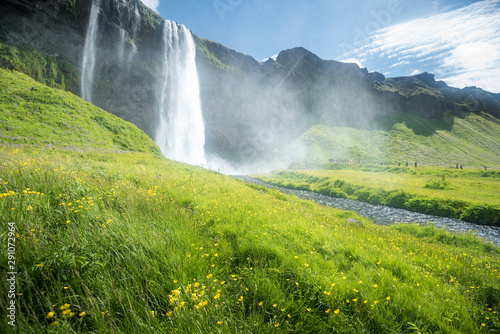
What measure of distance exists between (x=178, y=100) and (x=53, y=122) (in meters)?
46.9

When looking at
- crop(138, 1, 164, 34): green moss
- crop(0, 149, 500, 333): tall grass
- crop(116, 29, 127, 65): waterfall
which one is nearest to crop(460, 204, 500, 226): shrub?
crop(0, 149, 500, 333): tall grass

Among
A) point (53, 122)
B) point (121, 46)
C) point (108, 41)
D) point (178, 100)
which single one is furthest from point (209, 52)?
point (53, 122)

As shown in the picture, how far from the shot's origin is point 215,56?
92.7 m

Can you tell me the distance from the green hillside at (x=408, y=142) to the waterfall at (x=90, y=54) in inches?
2751

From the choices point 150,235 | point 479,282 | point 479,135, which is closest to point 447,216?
point 479,282

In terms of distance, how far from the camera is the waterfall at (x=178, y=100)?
60344mm

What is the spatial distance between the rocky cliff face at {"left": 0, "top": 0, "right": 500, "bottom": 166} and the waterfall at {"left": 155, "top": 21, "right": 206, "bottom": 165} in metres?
A: 3.20

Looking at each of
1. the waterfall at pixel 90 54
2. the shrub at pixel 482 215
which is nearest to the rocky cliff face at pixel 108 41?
the waterfall at pixel 90 54

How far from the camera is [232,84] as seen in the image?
94188mm

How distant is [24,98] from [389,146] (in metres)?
116

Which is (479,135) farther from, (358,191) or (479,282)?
(479,282)

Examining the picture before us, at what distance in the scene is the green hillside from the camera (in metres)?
82.6

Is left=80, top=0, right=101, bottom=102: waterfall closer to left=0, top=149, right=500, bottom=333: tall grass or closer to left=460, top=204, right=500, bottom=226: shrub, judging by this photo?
left=0, top=149, right=500, bottom=333: tall grass

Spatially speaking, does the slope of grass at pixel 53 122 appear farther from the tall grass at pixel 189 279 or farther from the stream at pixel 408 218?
the stream at pixel 408 218
